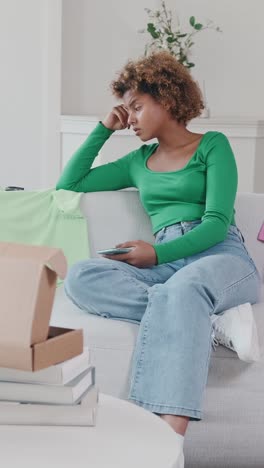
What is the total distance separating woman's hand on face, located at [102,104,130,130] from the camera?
2908mm

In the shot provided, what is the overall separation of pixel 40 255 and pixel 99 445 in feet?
0.94

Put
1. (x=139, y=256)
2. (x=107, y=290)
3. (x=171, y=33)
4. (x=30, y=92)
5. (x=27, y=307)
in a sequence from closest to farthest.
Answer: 1. (x=27, y=307)
2. (x=107, y=290)
3. (x=139, y=256)
4. (x=171, y=33)
5. (x=30, y=92)

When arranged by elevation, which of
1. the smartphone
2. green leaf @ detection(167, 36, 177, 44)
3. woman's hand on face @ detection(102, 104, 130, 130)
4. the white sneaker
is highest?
green leaf @ detection(167, 36, 177, 44)

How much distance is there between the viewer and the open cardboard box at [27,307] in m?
1.33

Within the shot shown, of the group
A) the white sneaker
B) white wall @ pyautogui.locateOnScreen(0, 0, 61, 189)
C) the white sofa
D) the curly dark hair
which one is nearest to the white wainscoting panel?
white wall @ pyautogui.locateOnScreen(0, 0, 61, 189)

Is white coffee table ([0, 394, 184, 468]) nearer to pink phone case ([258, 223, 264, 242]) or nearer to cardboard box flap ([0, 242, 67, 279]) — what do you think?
cardboard box flap ([0, 242, 67, 279])

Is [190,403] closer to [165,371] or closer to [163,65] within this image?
[165,371]

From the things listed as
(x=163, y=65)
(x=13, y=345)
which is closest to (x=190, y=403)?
(x=13, y=345)

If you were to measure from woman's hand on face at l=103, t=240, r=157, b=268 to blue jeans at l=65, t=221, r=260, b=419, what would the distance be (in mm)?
20

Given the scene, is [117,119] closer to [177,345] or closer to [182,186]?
[182,186]

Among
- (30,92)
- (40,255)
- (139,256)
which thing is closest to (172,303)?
(139,256)

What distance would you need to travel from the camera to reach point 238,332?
2182mm

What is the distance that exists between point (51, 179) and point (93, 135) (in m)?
1.81

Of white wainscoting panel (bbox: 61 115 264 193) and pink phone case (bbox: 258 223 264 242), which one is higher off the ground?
pink phone case (bbox: 258 223 264 242)
